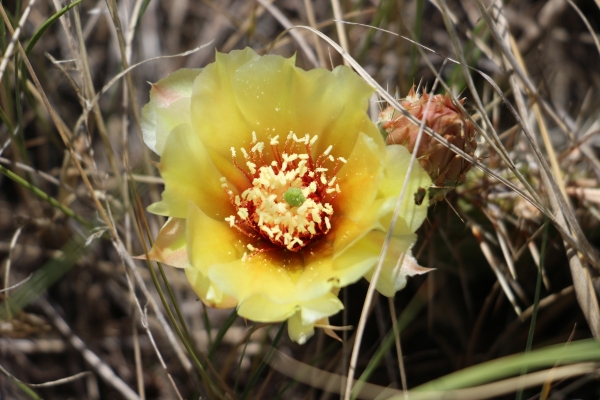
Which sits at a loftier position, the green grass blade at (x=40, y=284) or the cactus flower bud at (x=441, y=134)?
the cactus flower bud at (x=441, y=134)

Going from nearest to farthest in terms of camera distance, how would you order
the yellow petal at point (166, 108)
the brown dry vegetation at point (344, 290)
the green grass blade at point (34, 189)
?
the yellow petal at point (166, 108) < the green grass blade at point (34, 189) < the brown dry vegetation at point (344, 290)

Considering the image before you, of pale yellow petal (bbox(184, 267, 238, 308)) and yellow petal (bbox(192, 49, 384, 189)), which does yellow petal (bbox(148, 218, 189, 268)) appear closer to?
pale yellow petal (bbox(184, 267, 238, 308))

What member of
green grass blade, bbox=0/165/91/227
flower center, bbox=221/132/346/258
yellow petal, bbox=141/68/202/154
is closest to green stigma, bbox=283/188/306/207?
flower center, bbox=221/132/346/258

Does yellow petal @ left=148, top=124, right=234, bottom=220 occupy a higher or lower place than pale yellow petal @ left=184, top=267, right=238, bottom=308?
higher

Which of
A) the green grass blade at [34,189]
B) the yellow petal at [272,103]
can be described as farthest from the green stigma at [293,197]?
the green grass blade at [34,189]

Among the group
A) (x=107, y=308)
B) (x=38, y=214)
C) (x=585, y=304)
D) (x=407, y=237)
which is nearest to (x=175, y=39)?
(x=38, y=214)

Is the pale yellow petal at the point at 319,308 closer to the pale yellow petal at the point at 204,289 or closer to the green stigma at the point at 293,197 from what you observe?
the pale yellow petal at the point at 204,289
